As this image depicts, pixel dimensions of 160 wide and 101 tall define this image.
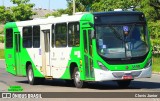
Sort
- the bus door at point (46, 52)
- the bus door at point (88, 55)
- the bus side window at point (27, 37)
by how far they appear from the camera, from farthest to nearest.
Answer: the bus side window at point (27, 37) < the bus door at point (46, 52) < the bus door at point (88, 55)

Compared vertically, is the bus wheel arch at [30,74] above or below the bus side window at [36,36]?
below

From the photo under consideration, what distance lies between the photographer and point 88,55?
21.2 metres

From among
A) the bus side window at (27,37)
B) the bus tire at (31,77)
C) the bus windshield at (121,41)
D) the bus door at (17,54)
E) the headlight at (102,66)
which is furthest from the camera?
the bus door at (17,54)

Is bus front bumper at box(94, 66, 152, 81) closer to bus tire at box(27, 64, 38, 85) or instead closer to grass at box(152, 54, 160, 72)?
bus tire at box(27, 64, 38, 85)

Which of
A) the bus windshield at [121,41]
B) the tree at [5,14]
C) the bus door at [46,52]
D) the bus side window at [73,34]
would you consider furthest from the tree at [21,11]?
the bus windshield at [121,41]

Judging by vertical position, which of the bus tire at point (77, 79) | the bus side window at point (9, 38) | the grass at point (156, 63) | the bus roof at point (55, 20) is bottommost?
the grass at point (156, 63)

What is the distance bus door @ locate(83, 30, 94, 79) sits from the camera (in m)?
21.0

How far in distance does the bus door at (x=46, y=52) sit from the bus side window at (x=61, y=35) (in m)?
0.95

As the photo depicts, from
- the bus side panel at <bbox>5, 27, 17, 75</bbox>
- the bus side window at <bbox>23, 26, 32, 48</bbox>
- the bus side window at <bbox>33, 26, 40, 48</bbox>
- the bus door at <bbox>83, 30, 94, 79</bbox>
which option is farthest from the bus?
the bus side panel at <bbox>5, 27, 17, 75</bbox>

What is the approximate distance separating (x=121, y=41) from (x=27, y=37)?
24.4ft

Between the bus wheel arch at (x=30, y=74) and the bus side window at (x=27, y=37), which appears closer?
the bus wheel arch at (x=30, y=74)

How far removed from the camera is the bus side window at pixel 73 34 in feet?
72.5

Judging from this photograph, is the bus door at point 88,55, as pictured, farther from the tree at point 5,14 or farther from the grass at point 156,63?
the tree at point 5,14

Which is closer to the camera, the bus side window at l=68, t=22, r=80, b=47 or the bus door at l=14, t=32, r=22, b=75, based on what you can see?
the bus side window at l=68, t=22, r=80, b=47
